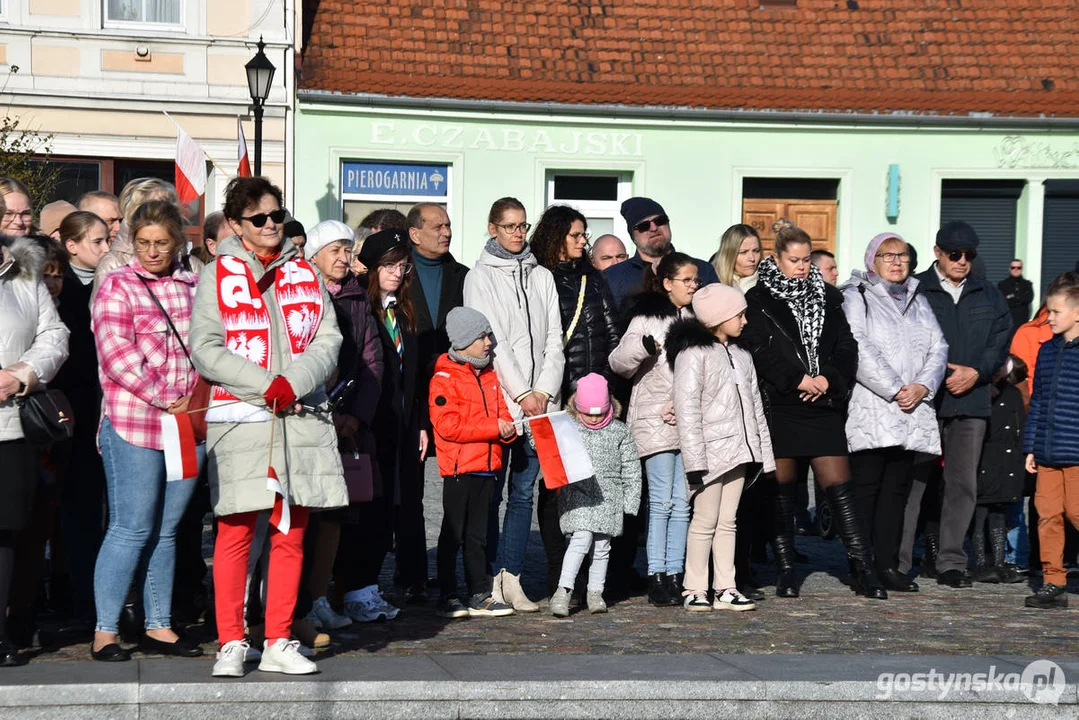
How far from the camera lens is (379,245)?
8500 mm

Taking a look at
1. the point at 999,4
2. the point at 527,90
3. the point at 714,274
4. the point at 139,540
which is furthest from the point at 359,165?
the point at 139,540

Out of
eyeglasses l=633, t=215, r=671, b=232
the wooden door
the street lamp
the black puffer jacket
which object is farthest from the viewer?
the wooden door

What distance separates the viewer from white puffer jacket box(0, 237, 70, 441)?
6723mm

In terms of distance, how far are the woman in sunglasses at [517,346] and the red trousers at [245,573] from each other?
2045mm

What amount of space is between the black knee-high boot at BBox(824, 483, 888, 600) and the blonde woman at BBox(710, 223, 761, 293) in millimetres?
1542

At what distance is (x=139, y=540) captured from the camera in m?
6.84

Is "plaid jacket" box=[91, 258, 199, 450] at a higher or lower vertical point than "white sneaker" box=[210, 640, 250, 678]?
higher

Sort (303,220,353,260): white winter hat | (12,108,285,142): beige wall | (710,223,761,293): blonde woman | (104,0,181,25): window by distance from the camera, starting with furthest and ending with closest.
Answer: (104,0,181,25): window, (12,108,285,142): beige wall, (710,223,761,293): blonde woman, (303,220,353,260): white winter hat

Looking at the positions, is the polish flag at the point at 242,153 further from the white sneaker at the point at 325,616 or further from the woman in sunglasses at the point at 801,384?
the white sneaker at the point at 325,616

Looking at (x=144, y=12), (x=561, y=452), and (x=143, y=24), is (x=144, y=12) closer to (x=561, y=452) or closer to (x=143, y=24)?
(x=143, y=24)

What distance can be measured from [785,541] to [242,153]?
1084cm

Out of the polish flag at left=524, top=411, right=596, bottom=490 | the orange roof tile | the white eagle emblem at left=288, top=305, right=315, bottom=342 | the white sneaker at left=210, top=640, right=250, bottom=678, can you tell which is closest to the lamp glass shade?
the orange roof tile

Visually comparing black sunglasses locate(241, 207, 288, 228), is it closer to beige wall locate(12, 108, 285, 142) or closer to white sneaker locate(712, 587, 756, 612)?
white sneaker locate(712, 587, 756, 612)

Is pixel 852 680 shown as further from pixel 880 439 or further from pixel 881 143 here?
pixel 881 143
